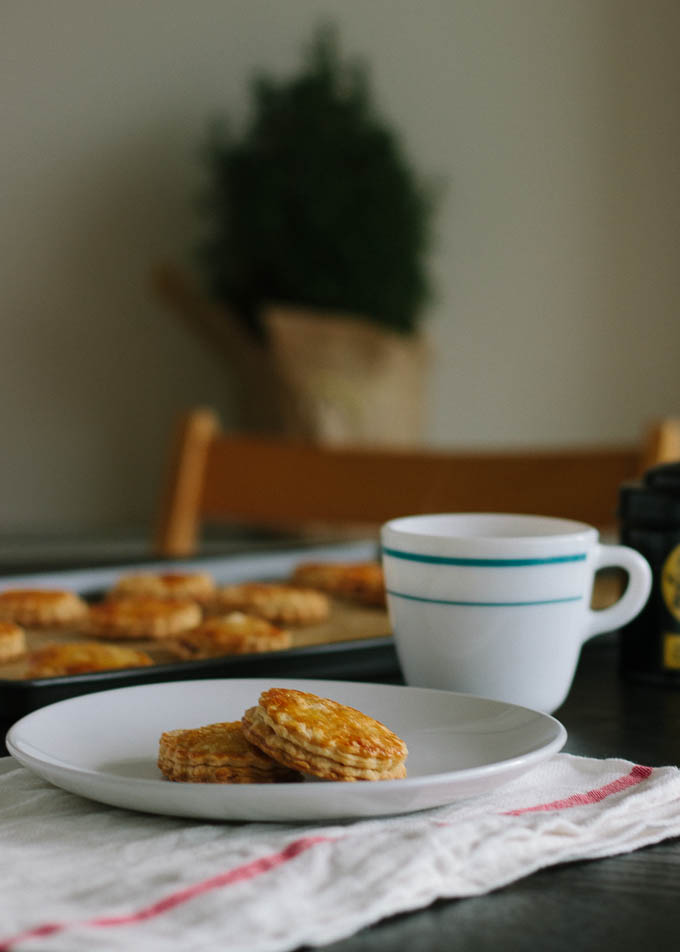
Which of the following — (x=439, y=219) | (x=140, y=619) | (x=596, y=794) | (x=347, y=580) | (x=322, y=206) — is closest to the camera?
(x=596, y=794)

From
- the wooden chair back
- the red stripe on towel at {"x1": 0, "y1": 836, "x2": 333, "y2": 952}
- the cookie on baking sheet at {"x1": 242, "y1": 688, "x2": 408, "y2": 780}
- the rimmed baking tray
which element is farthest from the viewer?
the wooden chair back

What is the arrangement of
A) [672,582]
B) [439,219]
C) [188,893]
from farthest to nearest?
[439,219], [672,582], [188,893]

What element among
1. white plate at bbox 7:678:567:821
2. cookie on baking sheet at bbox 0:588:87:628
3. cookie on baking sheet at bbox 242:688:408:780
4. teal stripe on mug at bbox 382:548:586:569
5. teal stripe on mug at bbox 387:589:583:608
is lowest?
cookie on baking sheet at bbox 0:588:87:628

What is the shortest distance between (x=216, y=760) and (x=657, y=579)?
1.27 feet

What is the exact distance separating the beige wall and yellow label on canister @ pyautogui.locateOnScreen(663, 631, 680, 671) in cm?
258

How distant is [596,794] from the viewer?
1.65 feet

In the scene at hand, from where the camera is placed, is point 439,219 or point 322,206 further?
point 439,219

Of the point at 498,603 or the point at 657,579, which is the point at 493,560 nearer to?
the point at 498,603

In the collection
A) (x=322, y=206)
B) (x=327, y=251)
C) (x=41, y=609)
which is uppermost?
(x=322, y=206)

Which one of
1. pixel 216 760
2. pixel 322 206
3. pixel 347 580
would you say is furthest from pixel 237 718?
pixel 322 206

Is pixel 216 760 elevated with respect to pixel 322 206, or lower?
lower

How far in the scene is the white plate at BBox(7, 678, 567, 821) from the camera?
435 mm

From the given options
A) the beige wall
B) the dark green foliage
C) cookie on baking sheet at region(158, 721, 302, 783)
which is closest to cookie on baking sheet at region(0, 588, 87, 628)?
cookie on baking sheet at region(158, 721, 302, 783)

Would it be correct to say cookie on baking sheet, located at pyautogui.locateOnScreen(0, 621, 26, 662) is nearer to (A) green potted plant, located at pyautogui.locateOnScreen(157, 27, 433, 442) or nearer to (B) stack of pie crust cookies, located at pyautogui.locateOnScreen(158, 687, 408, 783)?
(B) stack of pie crust cookies, located at pyautogui.locateOnScreen(158, 687, 408, 783)
